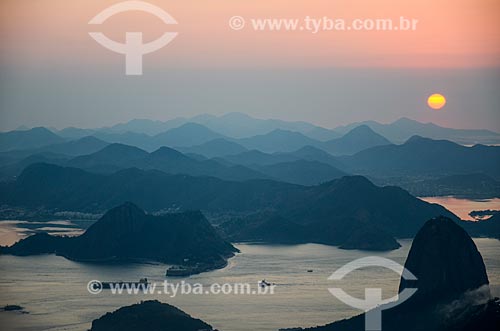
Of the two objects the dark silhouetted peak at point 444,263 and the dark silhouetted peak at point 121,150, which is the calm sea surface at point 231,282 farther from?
the dark silhouetted peak at point 121,150

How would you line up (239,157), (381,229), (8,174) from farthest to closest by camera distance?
(239,157) < (8,174) < (381,229)

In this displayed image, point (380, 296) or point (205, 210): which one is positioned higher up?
point (205, 210)

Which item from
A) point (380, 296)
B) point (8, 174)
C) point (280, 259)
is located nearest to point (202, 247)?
point (280, 259)

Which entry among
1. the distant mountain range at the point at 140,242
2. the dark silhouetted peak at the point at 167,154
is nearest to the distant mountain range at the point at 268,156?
the dark silhouetted peak at the point at 167,154

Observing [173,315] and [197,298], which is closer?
[173,315]

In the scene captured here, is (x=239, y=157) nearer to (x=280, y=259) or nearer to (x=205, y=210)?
(x=205, y=210)

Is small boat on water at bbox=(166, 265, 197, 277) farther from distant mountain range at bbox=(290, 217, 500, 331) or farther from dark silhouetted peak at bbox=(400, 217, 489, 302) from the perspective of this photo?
dark silhouetted peak at bbox=(400, 217, 489, 302)
